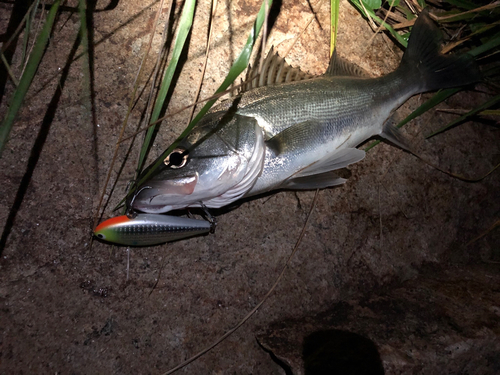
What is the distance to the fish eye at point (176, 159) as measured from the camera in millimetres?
1922

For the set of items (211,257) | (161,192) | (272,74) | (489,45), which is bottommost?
(211,257)

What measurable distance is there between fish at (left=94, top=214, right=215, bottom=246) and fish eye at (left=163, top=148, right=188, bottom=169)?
32cm

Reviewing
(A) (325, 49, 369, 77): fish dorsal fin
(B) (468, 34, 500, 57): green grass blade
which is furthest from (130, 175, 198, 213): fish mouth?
(B) (468, 34, 500, 57): green grass blade

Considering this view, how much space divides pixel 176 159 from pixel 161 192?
0.75 feet

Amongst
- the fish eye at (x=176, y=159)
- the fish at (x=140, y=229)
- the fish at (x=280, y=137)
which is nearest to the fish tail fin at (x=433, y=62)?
the fish at (x=280, y=137)

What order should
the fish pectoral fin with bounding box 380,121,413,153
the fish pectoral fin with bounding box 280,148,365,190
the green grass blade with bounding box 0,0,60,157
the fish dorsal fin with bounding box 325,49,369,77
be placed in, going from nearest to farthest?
the green grass blade with bounding box 0,0,60,157 < the fish pectoral fin with bounding box 280,148,365,190 < the fish dorsal fin with bounding box 325,49,369,77 < the fish pectoral fin with bounding box 380,121,413,153

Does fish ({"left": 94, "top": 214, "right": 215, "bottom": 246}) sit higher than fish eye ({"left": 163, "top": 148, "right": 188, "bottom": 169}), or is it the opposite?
fish eye ({"left": 163, "top": 148, "right": 188, "bottom": 169})

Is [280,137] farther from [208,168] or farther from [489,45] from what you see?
[489,45]

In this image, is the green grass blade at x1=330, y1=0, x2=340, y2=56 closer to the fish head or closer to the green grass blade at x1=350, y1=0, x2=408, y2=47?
the green grass blade at x1=350, y1=0, x2=408, y2=47

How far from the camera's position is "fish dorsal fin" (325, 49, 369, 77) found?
2.50m

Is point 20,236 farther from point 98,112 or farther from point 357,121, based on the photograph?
point 357,121

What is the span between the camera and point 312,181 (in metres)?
2.25

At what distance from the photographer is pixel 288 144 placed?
2.10 m

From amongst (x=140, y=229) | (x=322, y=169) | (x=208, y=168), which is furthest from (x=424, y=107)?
(x=140, y=229)
